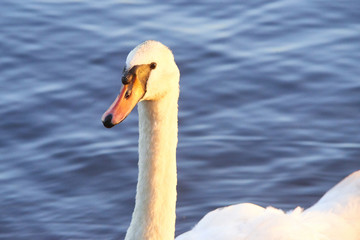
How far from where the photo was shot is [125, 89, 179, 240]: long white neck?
5.83 meters

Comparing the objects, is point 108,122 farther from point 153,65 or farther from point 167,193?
point 167,193

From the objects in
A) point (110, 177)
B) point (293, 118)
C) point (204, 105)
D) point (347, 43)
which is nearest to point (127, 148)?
point (110, 177)

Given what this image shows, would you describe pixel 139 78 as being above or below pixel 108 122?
above

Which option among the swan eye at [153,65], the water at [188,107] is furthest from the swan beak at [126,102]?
the water at [188,107]

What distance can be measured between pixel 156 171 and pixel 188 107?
4377 millimetres

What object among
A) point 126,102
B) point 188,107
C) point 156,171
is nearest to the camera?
point 126,102

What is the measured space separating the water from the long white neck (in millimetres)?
2388

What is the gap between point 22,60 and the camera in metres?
11.5

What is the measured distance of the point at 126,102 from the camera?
5422 mm

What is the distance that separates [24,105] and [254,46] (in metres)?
3.04

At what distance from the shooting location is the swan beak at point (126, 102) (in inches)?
211

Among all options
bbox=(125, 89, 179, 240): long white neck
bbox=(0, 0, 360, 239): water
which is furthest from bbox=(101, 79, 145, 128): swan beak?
bbox=(0, 0, 360, 239): water

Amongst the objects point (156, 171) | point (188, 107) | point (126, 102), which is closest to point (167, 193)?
point (156, 171)

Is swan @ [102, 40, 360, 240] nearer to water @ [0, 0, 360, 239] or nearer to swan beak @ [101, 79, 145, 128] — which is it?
swan beak @ [101, 79, 145, 128]
